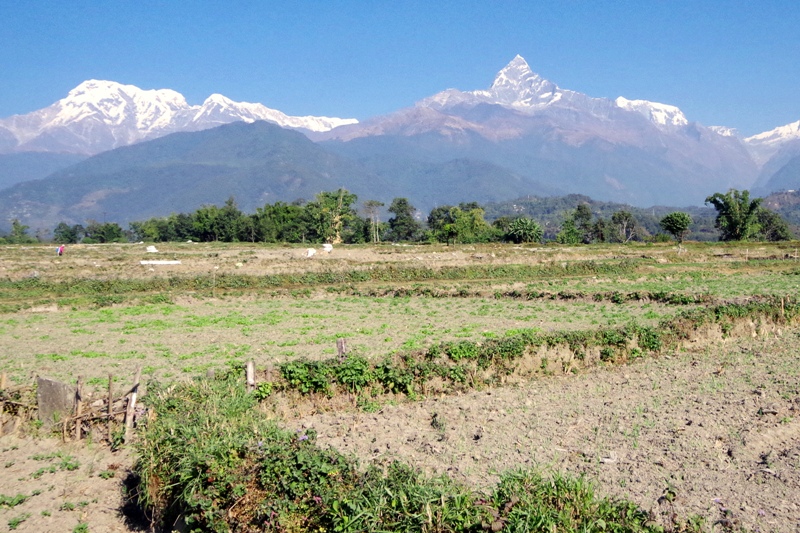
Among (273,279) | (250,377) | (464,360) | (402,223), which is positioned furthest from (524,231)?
(250,377)

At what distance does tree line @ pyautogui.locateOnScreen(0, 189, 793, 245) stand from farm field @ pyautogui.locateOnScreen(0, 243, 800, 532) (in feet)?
169

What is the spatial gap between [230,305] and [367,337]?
38.2ft

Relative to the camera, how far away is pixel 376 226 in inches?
3890

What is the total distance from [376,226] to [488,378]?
8448 cm

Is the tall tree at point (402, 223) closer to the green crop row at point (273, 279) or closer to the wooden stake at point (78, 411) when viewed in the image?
the green crop row at point (273, 279)

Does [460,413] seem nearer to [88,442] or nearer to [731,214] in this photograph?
[88,442]

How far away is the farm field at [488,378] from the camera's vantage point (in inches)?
365

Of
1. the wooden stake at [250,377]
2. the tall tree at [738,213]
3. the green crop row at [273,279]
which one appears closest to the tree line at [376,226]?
the tall tree at [738,213]

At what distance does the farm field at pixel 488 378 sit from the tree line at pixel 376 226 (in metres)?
51.5

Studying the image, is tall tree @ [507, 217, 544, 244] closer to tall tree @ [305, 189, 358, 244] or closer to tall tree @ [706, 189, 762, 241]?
tall tree @ [706, 189, 762, 241]

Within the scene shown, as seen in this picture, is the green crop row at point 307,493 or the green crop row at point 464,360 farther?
the green crop row at point 464,360

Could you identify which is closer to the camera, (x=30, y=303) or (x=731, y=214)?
(x=30, y=303)

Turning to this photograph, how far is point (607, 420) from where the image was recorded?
1158cm

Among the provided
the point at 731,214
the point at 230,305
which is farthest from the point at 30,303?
the point at 731,214
